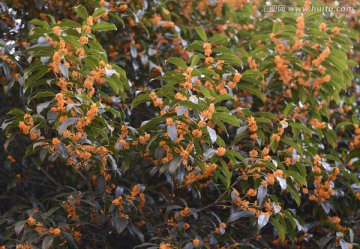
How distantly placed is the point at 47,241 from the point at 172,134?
29.0 inches

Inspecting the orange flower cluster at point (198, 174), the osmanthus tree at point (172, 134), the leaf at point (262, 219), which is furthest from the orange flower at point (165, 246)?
the leaf at point (262, 219)

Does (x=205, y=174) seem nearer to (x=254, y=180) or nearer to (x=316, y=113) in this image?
(x=254, y=180)

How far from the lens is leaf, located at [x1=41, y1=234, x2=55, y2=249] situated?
2.26 meters

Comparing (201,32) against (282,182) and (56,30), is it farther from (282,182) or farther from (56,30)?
(282,182)

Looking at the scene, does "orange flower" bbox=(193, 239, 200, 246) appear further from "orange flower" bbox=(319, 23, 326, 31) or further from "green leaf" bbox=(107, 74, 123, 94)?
"orange flower" bbox=(319, 23, 326, 31)

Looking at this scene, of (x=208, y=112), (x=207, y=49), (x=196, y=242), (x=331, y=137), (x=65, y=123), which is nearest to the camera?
(x=65, y=123)

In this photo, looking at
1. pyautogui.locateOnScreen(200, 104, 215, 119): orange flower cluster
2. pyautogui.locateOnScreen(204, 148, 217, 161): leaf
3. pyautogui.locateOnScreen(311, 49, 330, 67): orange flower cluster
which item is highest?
pyautogui.locateOnScreen(200, 104, 215, 119): orange flower cluster

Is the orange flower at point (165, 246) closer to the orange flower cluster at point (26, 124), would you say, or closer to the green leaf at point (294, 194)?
the green leaf at point (294, 194)

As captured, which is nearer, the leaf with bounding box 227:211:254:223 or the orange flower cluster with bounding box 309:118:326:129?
the leaf with bounding box 227:211:254:223

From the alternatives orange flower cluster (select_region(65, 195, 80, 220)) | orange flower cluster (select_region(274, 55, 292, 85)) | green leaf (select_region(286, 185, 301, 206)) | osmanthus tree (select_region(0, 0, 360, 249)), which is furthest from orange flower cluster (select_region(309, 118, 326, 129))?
orange flower cluster (select_region(65, 195, 80, 220))

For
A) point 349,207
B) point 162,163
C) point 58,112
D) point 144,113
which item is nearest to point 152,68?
point 144,113

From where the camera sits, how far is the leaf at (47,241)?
226 centimetres

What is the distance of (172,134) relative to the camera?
2193mm

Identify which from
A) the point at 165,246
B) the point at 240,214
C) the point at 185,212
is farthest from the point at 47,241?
the point at 240,214
